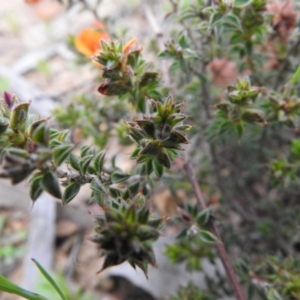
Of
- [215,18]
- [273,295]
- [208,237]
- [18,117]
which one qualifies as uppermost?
[215,18]

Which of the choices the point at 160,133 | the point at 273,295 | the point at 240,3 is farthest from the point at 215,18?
the point at 273,295

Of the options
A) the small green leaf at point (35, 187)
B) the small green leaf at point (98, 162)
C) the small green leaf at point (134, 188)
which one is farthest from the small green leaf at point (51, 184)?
the small green leaf at point (134, 188)

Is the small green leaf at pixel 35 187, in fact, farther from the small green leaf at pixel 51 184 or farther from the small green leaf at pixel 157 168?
the small green leaf at pixel 157 168

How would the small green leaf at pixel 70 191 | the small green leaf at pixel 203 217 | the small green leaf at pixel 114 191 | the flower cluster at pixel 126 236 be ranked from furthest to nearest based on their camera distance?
1. the small green leaf at pixel 203 217
2. the small green leaf at pixel 114 191
3. the small green leaf at pixel 70 191
4. the flower cluster at pixel 126 236

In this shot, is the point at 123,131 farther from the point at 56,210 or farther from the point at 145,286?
the point at 56,210

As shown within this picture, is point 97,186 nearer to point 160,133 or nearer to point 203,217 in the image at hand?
point 160,133

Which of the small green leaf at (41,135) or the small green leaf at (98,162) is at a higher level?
the small green leaf at (41,135)

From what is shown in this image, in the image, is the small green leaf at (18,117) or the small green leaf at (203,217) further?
the small green leaf at (203,217)
